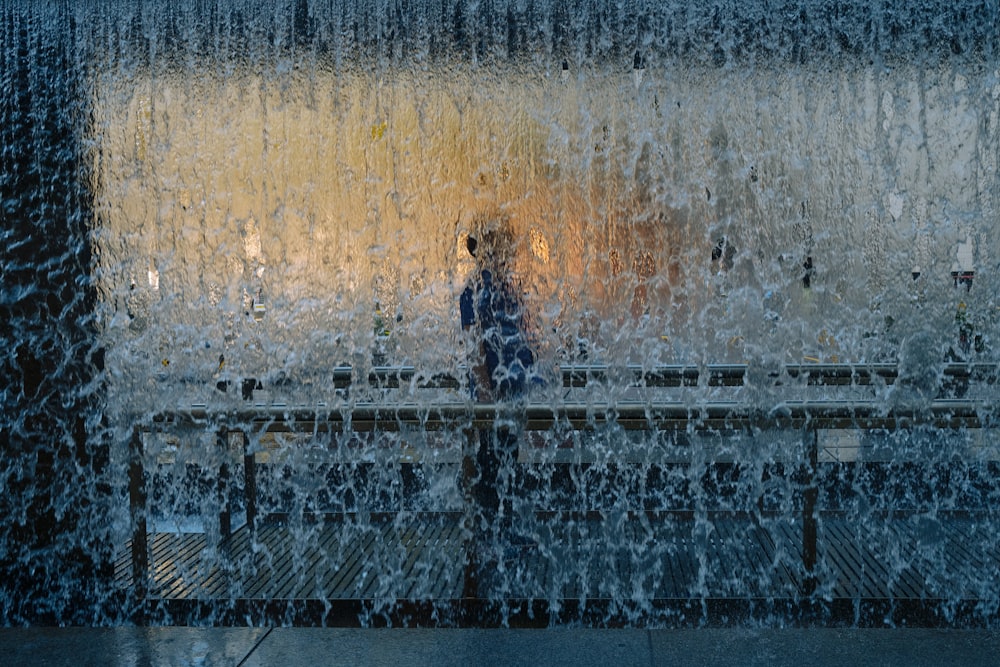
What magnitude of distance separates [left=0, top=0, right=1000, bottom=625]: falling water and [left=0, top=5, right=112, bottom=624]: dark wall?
0.02 metres

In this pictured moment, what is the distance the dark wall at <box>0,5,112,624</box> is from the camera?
3879 millimetres

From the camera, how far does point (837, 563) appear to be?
4.01 m

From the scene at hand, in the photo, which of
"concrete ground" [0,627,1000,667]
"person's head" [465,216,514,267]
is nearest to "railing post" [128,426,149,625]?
"concrete ground" [0,627,1000,667]

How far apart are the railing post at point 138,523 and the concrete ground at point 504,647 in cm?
25

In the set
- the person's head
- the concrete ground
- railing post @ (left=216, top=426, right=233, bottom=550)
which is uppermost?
the person's head

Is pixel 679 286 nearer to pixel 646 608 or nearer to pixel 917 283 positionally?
pixel 917 283

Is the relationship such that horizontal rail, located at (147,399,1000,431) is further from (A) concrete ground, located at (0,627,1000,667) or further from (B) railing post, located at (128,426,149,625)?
(A) concrete ground, located at (0,627,1000,667)

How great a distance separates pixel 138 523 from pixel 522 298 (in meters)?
2.17

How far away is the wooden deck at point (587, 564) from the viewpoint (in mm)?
3678

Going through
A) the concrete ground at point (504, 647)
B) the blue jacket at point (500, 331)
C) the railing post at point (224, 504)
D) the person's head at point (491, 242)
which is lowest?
the concrete ground at point (504, 647)

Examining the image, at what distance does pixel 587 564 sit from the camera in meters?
4.07

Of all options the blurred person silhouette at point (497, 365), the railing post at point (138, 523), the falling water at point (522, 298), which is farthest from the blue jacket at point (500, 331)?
the railing post at point (138, 523)

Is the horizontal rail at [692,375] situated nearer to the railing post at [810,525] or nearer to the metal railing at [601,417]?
the metal railing at [601,417]

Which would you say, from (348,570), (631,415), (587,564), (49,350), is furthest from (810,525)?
(49,350)
